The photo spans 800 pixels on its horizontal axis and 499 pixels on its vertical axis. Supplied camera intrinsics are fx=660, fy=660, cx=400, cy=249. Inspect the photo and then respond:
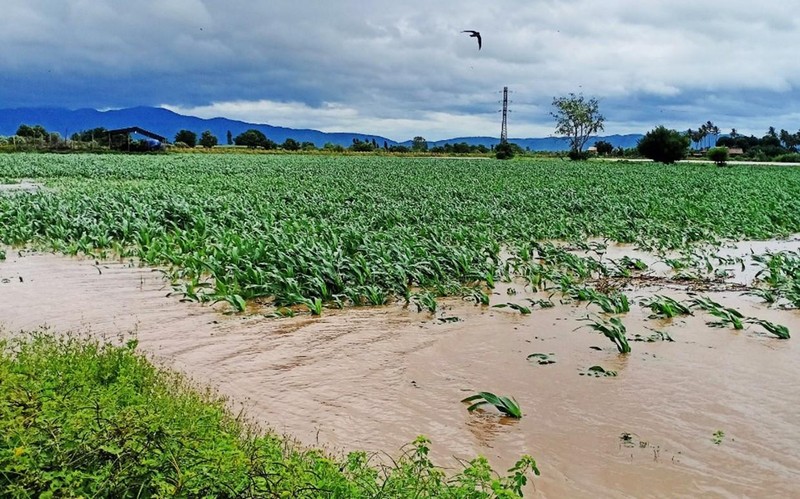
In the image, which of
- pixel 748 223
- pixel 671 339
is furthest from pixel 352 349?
pixel 748 223

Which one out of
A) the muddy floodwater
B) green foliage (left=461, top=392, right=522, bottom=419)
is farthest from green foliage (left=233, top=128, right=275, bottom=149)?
green foliage (left=461, top=392, right=522, bottom=419)

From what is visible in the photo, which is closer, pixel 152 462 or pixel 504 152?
pixel 152 462

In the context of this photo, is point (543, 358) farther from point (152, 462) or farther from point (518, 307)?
point (152, 462)

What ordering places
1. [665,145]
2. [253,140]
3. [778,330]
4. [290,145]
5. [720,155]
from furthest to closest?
[253,140]
[290,145]
[665,145]
[720,155]
[778,330]

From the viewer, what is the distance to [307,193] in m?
23.3

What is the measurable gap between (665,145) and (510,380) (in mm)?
74268

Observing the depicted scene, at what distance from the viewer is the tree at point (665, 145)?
239ft

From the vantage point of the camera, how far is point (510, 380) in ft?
20.8

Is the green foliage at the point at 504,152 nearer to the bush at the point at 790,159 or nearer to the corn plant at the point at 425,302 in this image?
the bush at the point at 790,159

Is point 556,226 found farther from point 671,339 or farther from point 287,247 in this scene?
point 671,339

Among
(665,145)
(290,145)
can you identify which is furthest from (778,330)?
(290,145)

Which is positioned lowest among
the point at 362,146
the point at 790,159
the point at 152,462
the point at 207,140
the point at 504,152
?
the point at 152,462

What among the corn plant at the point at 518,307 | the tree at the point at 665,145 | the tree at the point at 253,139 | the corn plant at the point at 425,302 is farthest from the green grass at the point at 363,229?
the tree at the point at 253,139

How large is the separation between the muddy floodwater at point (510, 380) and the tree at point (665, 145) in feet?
226
